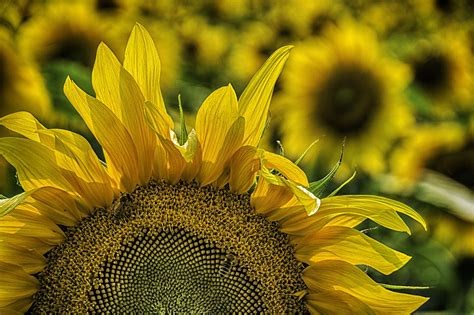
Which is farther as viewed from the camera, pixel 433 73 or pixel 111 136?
pixel 433 73

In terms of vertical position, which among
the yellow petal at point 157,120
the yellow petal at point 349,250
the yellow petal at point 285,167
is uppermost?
the yellow petal at point 157,120

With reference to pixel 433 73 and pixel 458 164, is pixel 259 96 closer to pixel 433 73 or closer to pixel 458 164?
pixel 458 164

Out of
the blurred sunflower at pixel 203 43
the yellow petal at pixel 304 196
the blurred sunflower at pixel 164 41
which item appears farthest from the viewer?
the blurred sunflower at pixel 203 43

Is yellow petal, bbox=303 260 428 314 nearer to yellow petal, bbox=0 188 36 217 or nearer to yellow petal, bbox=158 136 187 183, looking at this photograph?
yellow petal, bbox=158 136 187 183

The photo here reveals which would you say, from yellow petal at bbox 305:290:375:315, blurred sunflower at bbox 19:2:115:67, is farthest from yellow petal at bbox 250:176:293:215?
blurred sunflower at bbox 19:2:115:67

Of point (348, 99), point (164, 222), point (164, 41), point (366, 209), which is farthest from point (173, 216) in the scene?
point (164, 41)

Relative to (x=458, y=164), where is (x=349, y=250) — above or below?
above

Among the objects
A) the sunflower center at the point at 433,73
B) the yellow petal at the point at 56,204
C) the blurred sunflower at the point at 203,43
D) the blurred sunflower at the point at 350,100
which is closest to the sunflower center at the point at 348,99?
the blurred sunflower at the point at 350,100

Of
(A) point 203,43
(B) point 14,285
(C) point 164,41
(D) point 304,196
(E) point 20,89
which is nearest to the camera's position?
(D) point 304,196

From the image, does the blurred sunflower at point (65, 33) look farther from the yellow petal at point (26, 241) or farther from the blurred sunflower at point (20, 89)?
the yellow petal at point (26, 241)
